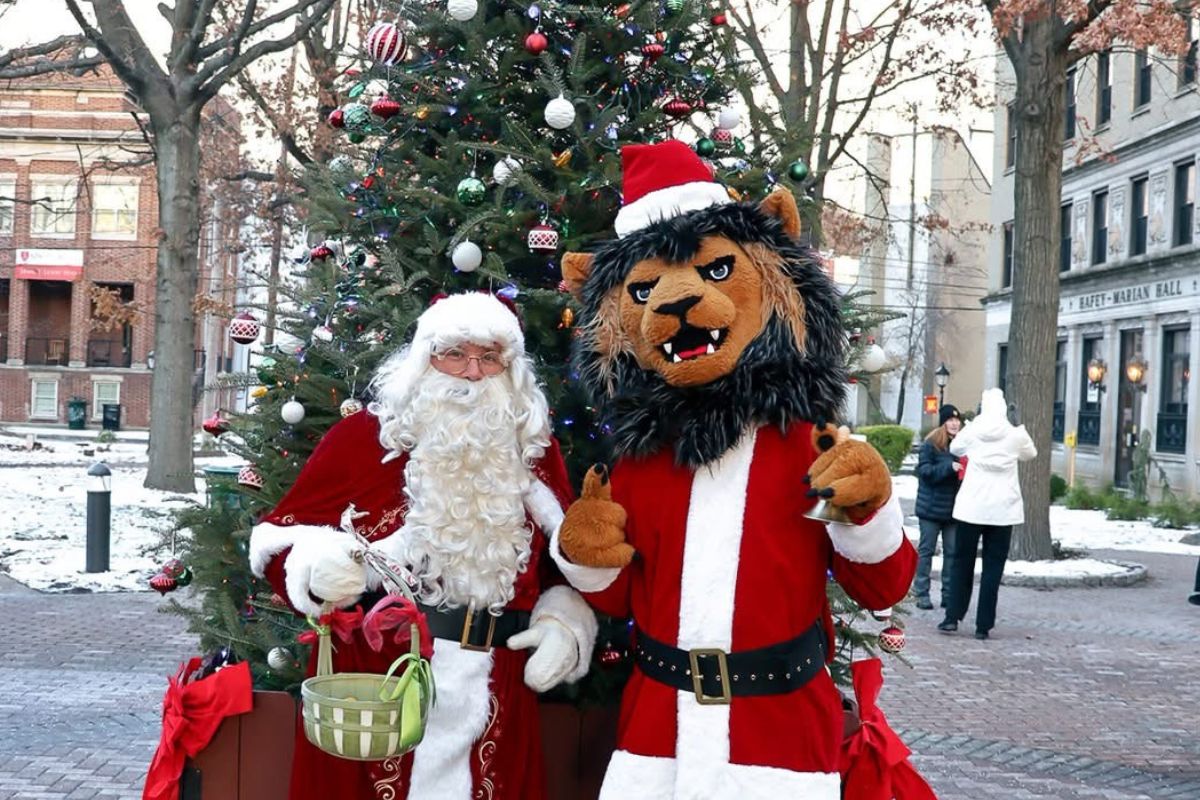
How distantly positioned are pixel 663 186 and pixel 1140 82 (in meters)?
27.2

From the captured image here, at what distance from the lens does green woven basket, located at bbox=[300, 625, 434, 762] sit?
291cm

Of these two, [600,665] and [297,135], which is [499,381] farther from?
[297,135]

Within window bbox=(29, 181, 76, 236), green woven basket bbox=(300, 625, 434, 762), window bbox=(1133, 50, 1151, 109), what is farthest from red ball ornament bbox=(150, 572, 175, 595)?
window bbox=(29, 181, 76, 236)

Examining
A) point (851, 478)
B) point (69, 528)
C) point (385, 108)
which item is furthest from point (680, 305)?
point (69, 528)

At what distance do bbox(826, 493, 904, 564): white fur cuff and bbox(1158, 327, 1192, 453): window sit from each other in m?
23.8

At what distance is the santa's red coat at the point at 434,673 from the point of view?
3.46 metres

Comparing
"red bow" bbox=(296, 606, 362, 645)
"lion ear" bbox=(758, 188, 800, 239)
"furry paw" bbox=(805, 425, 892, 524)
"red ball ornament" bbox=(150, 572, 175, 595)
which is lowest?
"red ball ornament" bbox=(150, 572, 175, 595)

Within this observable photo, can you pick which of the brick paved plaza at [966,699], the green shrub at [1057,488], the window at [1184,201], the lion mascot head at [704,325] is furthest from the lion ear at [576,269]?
the window at [1184,201]

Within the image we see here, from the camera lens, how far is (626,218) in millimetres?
3590

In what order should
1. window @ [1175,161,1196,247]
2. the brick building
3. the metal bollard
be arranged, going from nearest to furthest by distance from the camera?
1. the metal bollard
2. window @ [1175,161,1196,247]
3. the brick building

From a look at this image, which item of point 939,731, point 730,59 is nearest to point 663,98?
point 730,59

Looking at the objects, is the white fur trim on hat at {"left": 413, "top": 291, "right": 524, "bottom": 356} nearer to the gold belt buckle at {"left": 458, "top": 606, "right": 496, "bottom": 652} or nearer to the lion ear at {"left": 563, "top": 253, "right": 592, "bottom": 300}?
the lion ear at {"left": 563, "top": 253, "right": 592, "bottom": 300}

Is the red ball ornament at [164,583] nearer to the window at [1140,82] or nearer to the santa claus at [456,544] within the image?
the santa claus at [456,544]

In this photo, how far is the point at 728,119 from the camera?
446 centimetres
